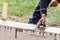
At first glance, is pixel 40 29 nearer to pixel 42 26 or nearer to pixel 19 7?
pixel 42 26

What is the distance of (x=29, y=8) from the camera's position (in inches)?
197

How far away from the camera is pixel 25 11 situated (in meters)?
4.90

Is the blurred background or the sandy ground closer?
the sandy ground

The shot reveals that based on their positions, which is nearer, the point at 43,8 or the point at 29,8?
the point at 43,8

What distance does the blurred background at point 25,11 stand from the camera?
4.47m

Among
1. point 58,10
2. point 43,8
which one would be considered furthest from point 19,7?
point 43,8

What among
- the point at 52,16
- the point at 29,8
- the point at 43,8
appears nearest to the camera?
the point at 43,8

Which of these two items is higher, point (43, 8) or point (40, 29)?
point (43, 8)

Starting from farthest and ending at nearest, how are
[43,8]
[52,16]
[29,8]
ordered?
[29,8] < [52,16] < [43,8]

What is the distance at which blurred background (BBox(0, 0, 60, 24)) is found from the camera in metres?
4.47

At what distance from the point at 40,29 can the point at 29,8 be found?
211 cm

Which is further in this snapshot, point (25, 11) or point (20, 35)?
point (25, 11)

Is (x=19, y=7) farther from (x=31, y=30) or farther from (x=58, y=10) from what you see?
(x=31, y=30)

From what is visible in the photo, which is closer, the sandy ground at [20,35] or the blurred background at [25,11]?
the sandy ground at [20,35]
